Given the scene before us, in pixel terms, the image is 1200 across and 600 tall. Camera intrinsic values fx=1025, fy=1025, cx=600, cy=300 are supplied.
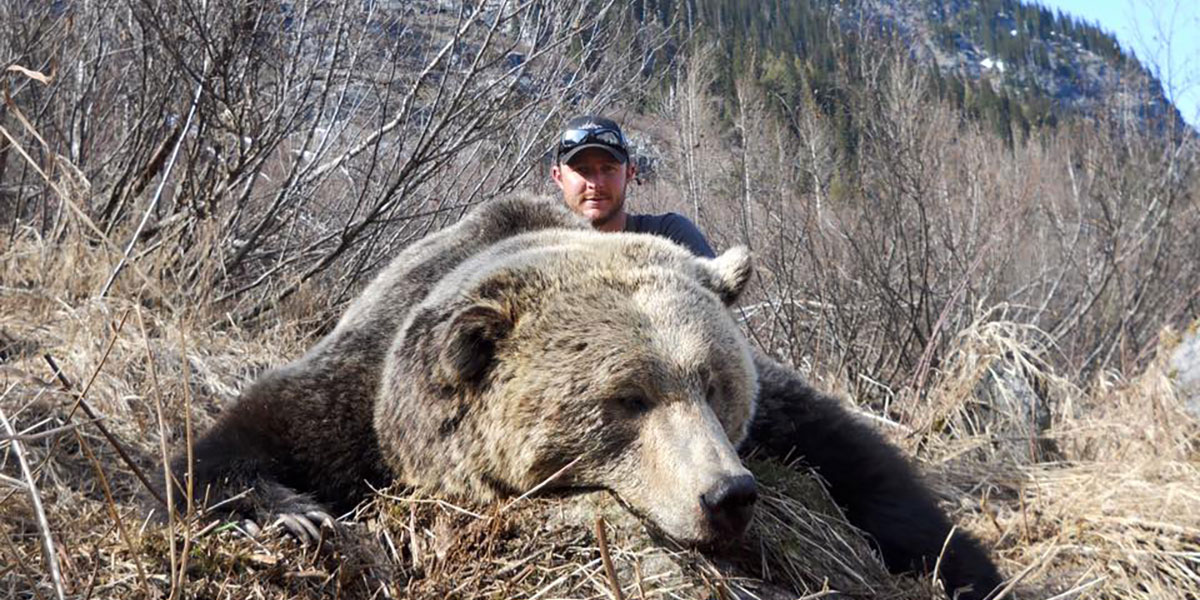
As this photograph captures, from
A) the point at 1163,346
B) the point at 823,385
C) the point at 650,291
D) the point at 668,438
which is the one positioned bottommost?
the point at 823,385

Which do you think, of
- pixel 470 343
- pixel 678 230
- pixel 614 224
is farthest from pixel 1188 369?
pixel 470 343

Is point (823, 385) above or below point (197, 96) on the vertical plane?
below

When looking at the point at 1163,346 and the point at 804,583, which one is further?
the point at 1163,346

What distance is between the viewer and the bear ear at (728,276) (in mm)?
3355

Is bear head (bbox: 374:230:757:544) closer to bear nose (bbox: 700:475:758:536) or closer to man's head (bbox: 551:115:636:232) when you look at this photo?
bear nose (bbox: 700:475:758:536)

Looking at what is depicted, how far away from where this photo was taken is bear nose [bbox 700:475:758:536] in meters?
2.36

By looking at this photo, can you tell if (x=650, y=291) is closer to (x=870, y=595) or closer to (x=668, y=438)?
(x=668, y=438)

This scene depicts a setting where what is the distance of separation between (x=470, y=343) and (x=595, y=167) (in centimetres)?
313

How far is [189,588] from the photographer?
2.28 m

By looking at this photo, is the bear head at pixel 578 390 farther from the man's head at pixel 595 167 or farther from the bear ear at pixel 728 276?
the man's head at pixel 595 167

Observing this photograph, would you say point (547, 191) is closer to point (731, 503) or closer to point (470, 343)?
point (470, 343)

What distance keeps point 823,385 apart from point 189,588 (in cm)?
605

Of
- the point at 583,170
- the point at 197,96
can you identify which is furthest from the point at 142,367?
the point at 583,170

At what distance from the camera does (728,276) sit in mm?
3377
